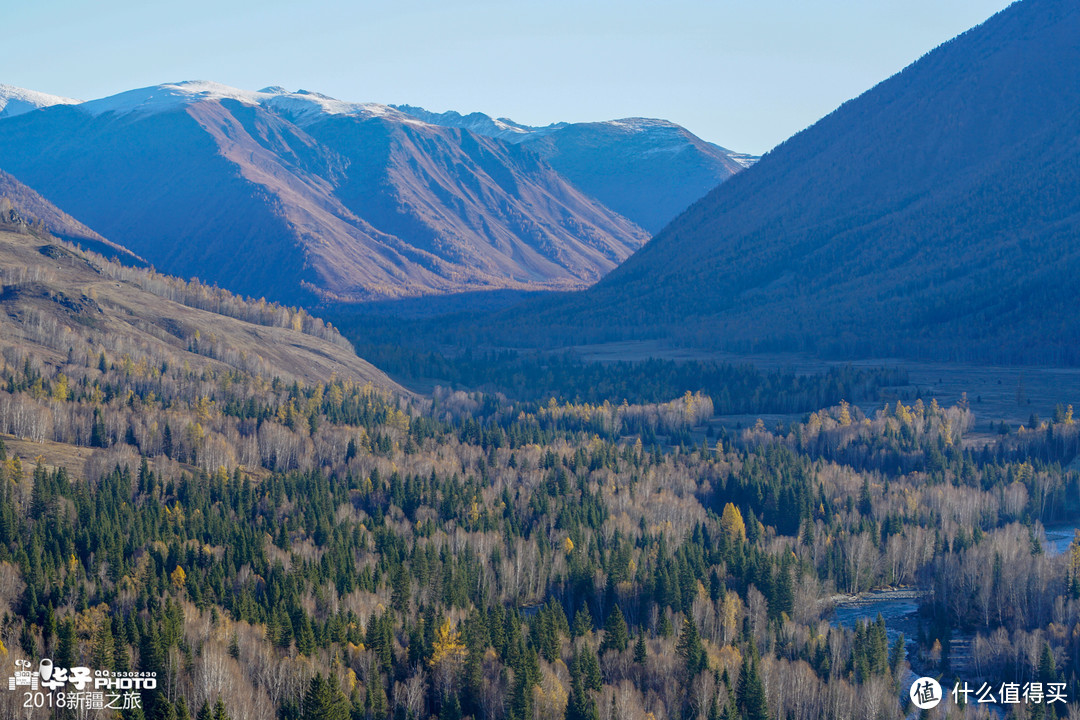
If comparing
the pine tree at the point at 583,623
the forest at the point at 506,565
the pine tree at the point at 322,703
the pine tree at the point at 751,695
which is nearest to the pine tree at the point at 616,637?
the forest at the point at 506,565

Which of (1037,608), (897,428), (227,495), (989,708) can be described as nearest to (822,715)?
(989,708)

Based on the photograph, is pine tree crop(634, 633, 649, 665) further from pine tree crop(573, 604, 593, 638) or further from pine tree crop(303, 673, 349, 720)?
pine tree crop(303, 673, 349, 720)

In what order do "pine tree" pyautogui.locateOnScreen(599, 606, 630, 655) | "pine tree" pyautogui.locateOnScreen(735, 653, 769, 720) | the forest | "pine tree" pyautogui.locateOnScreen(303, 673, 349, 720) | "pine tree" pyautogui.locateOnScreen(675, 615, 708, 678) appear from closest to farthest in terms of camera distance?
"pine tree" pyautogui.locateOnScreen(303, 673, 349, 720), "pine tree" pyautogui.locateOnScreen(735, 653, 769, 720), the forest, "pine tree" pyautogui.locateOnScreen(675, 615, 708, 678), "pine tree" pyautogui.locateOnScreen(599, 606, 630, 655)

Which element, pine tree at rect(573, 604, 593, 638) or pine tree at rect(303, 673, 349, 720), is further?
pine tree at rect(573, 604, 593, 638)

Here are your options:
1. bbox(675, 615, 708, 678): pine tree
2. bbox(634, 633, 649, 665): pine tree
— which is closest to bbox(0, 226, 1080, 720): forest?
bbox(634, 633, 649, 665): pine tree

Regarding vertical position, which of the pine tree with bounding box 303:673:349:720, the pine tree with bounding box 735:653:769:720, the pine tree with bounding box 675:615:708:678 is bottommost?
the pine tree with bounding box 735:653:769:720

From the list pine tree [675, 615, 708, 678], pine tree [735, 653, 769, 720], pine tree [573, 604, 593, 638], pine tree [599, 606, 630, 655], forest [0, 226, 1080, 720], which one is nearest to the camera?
pine tree [735, 653, 769, 720]

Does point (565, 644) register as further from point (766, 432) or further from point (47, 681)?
point (766, 432)

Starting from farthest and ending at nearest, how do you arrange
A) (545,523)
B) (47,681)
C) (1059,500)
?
(1059,500) → (545,523) → (47,681)

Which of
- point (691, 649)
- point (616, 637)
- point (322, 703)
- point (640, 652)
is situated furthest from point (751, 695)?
point (322, 703)
